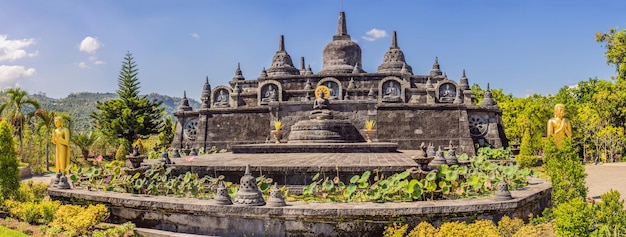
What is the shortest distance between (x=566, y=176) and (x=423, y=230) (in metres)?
3.80

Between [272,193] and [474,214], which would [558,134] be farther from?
[272,193]

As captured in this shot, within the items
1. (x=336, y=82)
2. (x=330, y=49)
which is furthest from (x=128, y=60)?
(x=336, y=82)

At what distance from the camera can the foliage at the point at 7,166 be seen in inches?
402

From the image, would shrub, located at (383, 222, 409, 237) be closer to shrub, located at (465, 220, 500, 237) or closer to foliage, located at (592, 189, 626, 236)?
shrub, located at (465, 220, 500, 237)

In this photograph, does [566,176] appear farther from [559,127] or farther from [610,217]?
[559,127]

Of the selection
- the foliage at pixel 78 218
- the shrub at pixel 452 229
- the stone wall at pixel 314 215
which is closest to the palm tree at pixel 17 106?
the foliage at pixel 78 218

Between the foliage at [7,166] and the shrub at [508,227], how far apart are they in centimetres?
1028

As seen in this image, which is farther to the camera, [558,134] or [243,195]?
[558,134]

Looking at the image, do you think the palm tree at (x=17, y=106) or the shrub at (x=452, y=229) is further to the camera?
the palm tree at (x=17, y=106)

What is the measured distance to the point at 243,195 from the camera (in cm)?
755

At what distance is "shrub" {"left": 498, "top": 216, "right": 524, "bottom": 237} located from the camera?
7082 mm

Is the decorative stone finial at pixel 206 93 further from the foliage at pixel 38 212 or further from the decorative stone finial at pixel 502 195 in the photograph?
the decorative stone finial at pixel 502 195

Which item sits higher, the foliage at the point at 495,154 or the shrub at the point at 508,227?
the foliage at the point at 495,154

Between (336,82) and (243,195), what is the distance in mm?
19781
